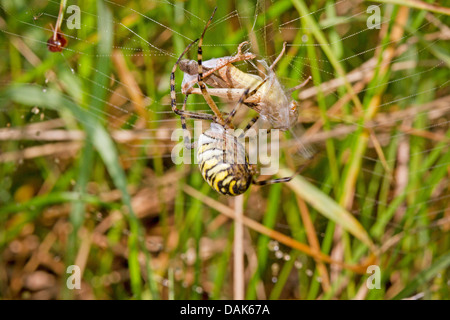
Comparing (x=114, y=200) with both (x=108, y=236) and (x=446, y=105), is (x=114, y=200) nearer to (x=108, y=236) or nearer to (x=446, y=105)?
(x=108, y=236)

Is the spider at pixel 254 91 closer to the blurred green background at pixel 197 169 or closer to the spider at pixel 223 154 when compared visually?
the spider at pixel 223 154

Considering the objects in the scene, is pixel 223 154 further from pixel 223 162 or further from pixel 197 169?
pixel 197 169

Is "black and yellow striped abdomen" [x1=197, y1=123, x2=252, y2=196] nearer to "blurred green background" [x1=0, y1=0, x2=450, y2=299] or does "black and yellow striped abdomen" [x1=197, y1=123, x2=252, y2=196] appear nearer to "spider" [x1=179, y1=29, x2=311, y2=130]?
"spider" [x1=179, y1=29, x2=311, y2=130]

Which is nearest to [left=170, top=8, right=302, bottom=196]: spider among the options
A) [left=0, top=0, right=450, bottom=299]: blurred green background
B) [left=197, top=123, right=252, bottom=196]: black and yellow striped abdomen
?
[left=197, top=123, right=252, bottom=196]: black and yellow striped abdomen

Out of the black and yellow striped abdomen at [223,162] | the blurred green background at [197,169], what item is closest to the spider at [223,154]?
the black and yellow striped abdomen at [223,162]

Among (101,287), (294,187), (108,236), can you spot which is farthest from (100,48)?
(101,287)

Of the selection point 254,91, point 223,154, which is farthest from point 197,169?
point 254,91
